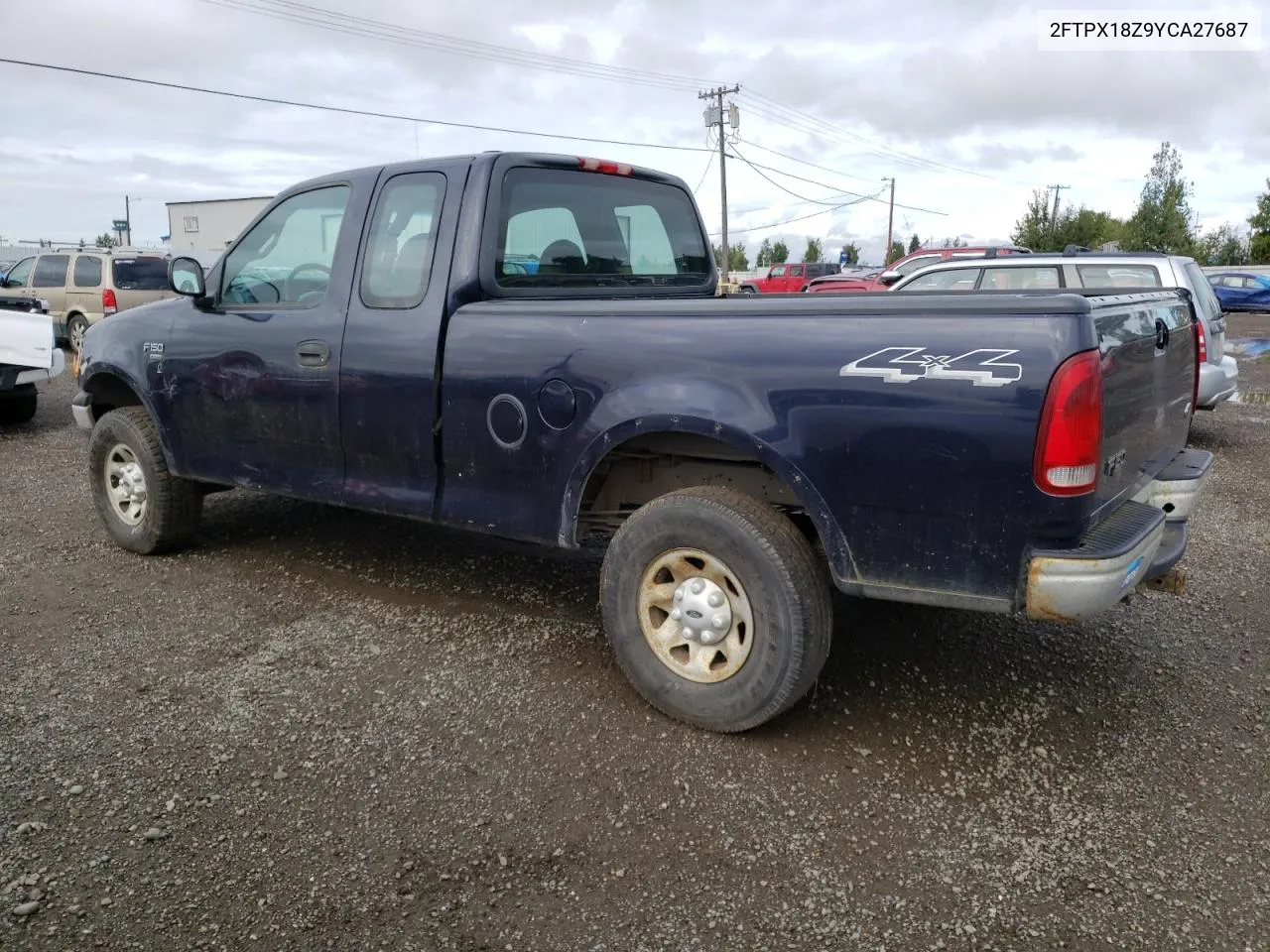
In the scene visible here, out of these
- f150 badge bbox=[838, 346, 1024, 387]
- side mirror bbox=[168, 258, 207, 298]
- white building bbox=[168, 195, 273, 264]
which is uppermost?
white building bbox=[168, 195, 273, 264]

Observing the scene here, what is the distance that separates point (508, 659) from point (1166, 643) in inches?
110

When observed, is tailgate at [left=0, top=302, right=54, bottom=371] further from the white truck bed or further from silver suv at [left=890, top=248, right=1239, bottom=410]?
silver suv at [left=890, top=248, right=1239, bottom=410]

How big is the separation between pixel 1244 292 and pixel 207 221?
107ft

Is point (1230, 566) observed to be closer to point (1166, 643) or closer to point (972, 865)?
point (1166, 643)

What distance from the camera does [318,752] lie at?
323cm

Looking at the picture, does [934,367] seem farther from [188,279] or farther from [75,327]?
[75,327]

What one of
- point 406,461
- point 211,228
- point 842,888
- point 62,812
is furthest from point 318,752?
point 211,228

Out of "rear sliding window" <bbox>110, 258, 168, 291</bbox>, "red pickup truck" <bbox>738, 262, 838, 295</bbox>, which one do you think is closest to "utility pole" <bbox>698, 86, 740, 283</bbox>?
"red pickup truck" <bbox>738, 262, 838, 295</bbox>

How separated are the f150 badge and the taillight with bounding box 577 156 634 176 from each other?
2055 millimetres

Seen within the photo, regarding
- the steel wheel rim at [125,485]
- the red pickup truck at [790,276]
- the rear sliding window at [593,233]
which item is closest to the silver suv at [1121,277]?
the rear sliding window at [593,233]

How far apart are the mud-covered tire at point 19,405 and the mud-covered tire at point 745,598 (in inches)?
337

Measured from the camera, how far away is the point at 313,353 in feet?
13.8

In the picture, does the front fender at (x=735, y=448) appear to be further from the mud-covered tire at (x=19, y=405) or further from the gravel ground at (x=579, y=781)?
the mud-covered tire at (x=19, y=405)

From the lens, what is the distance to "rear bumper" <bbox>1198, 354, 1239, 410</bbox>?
7996mm
